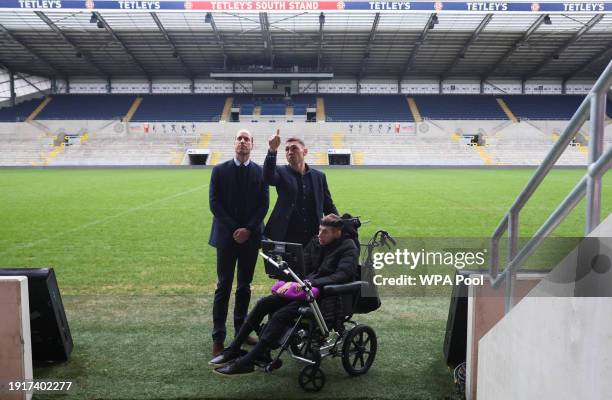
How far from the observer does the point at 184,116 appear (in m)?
42.5

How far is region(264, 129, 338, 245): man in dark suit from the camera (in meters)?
4.13

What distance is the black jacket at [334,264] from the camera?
11.7ft

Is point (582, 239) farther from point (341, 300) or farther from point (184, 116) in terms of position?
point (184, 116)

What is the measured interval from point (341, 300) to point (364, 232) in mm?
6084

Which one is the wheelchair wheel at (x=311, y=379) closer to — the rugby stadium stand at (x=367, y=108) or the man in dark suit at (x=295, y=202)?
the man in dark suit at (x=295, y=202)

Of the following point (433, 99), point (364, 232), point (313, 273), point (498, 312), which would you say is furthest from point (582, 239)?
point (433, 99)

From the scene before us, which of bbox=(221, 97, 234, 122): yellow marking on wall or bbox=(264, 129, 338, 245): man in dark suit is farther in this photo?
bbox=(221, 97, 234, 122): yellow marking on wall

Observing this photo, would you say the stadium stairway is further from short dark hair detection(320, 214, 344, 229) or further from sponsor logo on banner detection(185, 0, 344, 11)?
short dark hair detection(320, 214, 344, 229)

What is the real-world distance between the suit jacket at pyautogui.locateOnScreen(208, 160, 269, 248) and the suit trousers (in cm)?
8

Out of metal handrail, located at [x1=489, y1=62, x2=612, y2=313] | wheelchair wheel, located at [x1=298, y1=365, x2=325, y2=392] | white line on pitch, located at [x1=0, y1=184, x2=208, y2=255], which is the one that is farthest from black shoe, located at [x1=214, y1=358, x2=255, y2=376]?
white line on pitch, located at [x1=0, y1=184, x2=208, y2=255]

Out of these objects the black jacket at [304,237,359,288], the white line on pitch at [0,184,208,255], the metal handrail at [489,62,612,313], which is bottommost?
the white line on pitch at [0,184,208,255]

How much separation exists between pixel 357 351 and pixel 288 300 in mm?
655

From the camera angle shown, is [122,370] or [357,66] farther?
[357,66]

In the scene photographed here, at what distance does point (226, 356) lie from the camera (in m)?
3.56
